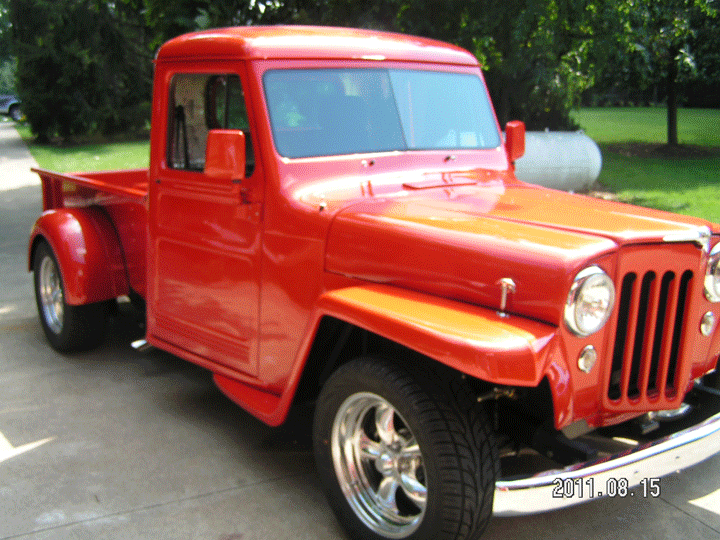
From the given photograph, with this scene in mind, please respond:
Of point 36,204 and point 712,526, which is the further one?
point 36,204

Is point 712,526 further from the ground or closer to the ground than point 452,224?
closer to the ground

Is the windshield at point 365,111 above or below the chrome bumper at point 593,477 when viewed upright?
above

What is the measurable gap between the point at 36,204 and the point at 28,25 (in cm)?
1378

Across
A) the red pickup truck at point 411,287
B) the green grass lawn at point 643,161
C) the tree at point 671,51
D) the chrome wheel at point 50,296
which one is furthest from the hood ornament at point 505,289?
the tree at point 671,51

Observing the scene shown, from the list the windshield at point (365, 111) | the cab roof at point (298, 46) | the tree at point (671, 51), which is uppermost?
the tree at point (671, 51)

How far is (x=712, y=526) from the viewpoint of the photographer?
118 inches

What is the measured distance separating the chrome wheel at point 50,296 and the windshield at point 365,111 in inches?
101

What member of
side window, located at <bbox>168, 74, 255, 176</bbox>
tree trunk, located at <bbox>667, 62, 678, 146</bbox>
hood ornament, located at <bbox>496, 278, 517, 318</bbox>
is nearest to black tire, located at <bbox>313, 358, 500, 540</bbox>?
hood ornament, located at <bbox>496, 278, 517, 318</bbox>

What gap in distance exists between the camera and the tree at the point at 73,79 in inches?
854

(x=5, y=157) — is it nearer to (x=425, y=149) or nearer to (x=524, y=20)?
(x=524, y=20)

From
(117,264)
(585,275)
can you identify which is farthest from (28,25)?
(585,275)

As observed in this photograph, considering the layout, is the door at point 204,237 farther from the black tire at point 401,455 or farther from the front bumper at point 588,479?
the front bumper at point 588,479

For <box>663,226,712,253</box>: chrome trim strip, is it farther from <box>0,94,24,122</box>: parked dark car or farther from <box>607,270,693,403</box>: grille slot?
<box>0,94,24,122</box>: parked dark car
